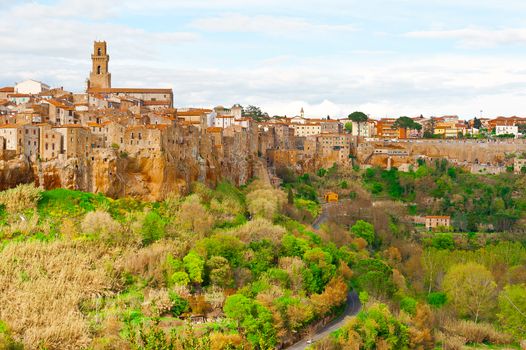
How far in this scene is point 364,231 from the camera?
6072 centimetres

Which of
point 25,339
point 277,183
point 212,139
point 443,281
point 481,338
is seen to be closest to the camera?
point 25,339


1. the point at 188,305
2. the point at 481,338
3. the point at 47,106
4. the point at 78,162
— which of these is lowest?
the point at 481,338

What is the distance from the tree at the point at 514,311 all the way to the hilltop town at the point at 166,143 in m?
20.6

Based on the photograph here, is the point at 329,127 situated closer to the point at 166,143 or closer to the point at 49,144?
the point at 166,143

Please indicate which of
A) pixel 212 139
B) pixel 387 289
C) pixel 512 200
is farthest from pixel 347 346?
pixel 512 200

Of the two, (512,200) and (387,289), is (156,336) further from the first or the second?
(512,200)

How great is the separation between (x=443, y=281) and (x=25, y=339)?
3097 centimetres

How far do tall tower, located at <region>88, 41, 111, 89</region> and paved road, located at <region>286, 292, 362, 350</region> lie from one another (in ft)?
127

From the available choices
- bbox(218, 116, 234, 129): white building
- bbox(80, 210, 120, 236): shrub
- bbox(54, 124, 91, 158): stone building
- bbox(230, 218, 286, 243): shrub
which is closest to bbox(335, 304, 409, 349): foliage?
bbox(230, 218, 286, 243): shrub

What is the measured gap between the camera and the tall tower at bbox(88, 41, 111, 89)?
7375 cm

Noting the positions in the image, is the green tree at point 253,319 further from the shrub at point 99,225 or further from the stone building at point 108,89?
the stone building at point 108,89

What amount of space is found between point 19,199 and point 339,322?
1785 centimetres

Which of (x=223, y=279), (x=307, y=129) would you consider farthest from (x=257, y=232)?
(x=307, y=129)

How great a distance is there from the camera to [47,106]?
177ft
